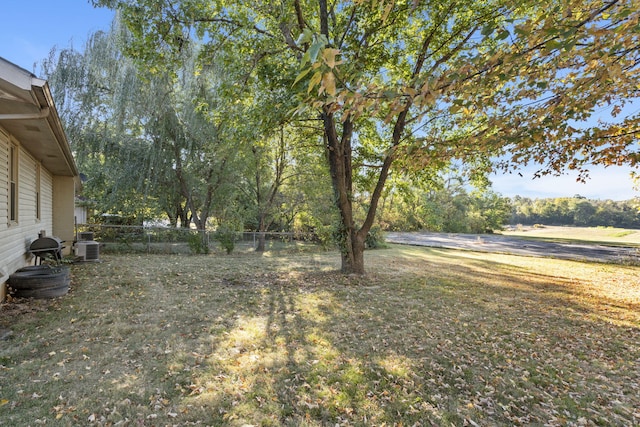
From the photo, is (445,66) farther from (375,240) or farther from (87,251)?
(375,240)

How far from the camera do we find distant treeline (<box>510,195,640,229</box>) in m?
57.6

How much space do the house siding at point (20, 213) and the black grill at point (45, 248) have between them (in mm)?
125

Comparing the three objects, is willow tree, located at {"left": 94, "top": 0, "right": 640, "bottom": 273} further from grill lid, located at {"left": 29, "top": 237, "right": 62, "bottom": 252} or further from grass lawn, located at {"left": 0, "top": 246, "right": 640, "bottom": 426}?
grill lid, located at {"left": 29, "top": 237, "right": 62, "bottom": 252}

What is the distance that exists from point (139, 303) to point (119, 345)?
1.77 meters

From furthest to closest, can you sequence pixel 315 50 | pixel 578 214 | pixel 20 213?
1. pixel 578 214
2. pixel 20 213
3. pixel 315 50

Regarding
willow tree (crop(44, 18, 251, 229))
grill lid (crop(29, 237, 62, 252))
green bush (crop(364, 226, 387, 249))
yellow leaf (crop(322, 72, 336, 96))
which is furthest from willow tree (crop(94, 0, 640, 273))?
green bush (crop(364, 226, 387, 249))


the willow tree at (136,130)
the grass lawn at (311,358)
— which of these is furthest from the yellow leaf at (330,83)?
the willow tree at (136,130)

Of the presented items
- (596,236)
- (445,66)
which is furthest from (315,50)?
(596,236)

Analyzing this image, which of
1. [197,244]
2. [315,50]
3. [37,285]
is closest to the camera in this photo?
[315,50]

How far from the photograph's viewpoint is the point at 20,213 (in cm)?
605

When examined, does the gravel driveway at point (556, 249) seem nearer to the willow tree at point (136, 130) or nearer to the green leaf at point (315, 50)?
the willow tree at point (136, 130)

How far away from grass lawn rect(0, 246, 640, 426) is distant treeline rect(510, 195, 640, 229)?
67995mm

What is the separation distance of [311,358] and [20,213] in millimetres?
6437

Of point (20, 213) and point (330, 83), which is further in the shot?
point (20, 213)
